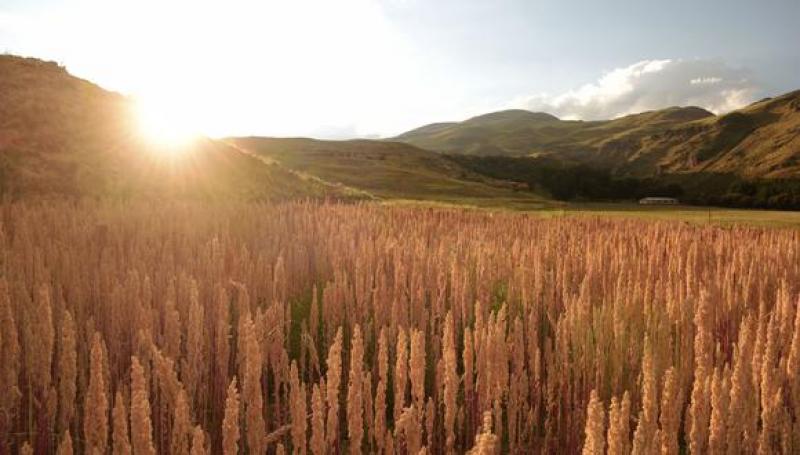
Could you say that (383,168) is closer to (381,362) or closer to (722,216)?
(722,216)

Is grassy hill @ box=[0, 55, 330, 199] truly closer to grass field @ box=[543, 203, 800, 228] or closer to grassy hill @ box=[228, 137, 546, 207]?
→ grass field @ box=[543, 203, 800, 228]

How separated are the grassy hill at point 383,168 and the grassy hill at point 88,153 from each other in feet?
115

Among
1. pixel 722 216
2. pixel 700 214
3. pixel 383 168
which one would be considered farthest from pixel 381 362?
pixel 383 168

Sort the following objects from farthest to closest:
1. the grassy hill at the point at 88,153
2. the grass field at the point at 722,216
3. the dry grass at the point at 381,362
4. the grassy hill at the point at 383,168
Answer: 1. the grassy hill at the point at 383,168
2. the grass field at the point at 722,216
3. the grassy hill at the point at 88,153
4. the dry grass at the point at 381,362

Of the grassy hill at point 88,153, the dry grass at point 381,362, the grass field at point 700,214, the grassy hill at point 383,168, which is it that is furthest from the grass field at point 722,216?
the grassy hill at point 383,168

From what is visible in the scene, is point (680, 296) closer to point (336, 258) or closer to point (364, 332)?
point (364, 332)

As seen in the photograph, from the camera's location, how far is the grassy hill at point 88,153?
17.1m

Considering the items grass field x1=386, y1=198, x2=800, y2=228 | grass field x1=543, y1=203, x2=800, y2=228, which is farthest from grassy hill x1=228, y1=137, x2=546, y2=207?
grass field x1=543, y1=203, x2=800, y2=228

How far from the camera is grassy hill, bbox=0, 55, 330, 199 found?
17078 mm

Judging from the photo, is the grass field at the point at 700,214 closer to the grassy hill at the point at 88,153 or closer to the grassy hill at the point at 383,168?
the grassy hill at the point at 88,153

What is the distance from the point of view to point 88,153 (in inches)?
747

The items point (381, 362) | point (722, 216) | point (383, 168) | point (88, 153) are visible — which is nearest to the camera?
point (381, 362)

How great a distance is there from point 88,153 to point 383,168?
75.0 m

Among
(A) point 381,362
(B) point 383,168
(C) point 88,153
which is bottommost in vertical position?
(A) point 381,362
